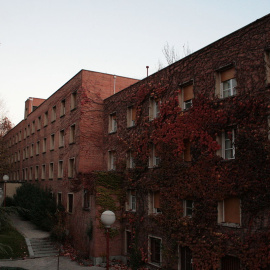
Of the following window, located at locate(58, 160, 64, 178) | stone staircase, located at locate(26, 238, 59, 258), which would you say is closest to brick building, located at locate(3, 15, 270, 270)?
stone staircase, located at locate(26, 238, 59, 258)

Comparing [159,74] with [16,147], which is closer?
[159,74]

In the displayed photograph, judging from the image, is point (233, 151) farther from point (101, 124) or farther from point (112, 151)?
point (101, 124)

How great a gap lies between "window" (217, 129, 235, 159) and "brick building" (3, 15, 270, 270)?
1.6 inches

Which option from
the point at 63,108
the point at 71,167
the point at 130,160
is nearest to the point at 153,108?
the point at 130,160

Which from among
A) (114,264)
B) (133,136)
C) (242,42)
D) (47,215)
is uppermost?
(242,42)

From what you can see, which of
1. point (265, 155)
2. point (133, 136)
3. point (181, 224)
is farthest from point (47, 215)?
point (265, 155)

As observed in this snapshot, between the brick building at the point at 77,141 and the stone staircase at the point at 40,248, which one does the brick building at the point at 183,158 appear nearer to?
the brick building at the point at 77,141

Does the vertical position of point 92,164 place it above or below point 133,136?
below

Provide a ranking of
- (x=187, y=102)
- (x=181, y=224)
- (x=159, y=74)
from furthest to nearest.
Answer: (x=159, y=74), (x=187, y=102), (x=181, y=224)

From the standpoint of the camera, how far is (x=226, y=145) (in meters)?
13.1

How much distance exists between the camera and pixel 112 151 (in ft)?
72.0

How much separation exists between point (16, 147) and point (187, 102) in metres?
36.6

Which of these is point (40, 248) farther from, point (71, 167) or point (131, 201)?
point (131, 201)

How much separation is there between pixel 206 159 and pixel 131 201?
7.48m
